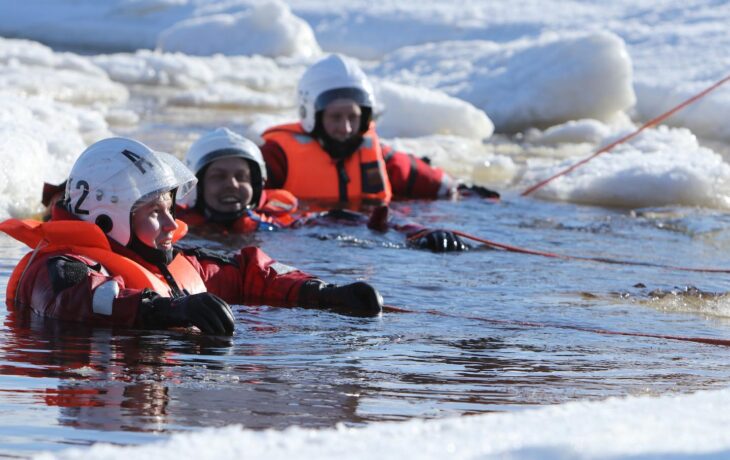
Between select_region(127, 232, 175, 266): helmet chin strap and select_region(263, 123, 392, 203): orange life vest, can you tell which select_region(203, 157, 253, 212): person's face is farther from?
select_region(127, 232, 175, 266): helmet chin strap

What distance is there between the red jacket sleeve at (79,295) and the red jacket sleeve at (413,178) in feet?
18.8

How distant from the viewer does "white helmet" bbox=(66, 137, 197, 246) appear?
5.37m

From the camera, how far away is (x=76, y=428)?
3.59m

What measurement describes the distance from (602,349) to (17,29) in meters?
23.8

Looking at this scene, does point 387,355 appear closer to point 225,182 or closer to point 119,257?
point 119,257

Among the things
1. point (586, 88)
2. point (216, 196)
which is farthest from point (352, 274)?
point (586, 88)

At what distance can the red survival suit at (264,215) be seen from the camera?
8.48 metres

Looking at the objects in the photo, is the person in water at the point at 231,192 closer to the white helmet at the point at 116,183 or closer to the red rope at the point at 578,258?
the red rope at the point at 578,258

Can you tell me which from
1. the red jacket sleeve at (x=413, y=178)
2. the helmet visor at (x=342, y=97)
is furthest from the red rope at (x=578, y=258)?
the red jacket sleeve at (x=413, y=178)

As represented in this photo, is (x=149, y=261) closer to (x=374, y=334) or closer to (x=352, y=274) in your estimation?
(x=374, y=334)

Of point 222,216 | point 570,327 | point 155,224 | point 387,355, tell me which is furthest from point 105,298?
point 222,216

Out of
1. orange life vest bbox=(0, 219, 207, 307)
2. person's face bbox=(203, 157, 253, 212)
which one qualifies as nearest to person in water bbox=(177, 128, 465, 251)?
person's face bbox=(203, 157, 253, 212)

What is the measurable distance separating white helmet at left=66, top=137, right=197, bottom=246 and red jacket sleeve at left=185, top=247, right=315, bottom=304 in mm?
595

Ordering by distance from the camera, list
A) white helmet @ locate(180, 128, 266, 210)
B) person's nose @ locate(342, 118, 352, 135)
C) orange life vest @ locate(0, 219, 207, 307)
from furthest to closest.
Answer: person's nose @ locate(342, 118, 352, 135)
white helmet @ locate(180, 128, 266, 210)
orange life vest @ locate(0, 219, 207, 307)
